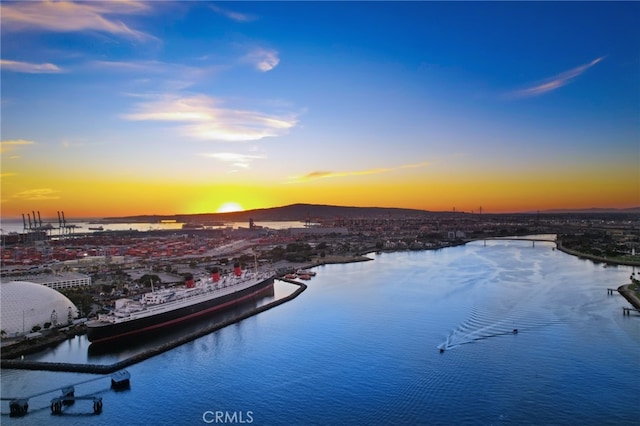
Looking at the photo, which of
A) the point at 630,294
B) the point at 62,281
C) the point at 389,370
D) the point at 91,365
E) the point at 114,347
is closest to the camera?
the point at 389,370

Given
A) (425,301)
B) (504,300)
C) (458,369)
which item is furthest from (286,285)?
(458,369)

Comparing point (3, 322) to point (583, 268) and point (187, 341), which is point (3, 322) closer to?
point (187, 341)

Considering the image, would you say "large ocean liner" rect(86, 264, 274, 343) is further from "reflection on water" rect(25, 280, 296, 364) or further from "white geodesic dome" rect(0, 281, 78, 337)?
"white geodesic dome" rect(0, 281, 78, 337)

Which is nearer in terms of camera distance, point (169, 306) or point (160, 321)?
point (160, 321)

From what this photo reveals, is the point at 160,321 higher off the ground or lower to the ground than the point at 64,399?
higher

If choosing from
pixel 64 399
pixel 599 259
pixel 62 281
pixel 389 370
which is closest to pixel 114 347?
pixel 64 399

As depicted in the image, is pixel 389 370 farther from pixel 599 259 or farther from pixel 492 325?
pixel 599 259
